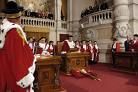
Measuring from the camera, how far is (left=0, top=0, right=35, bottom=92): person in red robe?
2.54m

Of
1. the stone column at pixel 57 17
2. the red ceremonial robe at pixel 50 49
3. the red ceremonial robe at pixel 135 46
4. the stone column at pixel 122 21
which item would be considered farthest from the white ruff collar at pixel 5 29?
the stone column at pixel 57 17

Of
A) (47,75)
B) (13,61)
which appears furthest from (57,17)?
(13,61)

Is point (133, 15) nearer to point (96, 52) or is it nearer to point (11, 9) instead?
point (96, 52)

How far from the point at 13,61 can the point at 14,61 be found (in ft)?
0.06

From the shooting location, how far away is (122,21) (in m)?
11.3

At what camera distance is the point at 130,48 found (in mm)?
9523

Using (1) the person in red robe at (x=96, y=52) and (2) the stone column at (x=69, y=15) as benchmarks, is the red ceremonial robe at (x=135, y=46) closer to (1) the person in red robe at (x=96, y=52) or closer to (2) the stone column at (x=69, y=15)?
(1) the person in red robe at (x=96, y=52)

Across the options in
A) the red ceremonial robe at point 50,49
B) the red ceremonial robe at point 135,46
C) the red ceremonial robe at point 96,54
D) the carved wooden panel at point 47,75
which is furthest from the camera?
the red ceremonial robe at point 96,54

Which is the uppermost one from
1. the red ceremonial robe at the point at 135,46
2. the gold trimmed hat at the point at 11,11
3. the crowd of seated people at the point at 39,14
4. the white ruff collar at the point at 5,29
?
the crowd of seated people at the point at 39,14

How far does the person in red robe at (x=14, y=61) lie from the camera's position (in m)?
2.54

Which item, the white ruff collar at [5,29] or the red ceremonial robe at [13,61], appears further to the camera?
the white ruff collar at [5,29]

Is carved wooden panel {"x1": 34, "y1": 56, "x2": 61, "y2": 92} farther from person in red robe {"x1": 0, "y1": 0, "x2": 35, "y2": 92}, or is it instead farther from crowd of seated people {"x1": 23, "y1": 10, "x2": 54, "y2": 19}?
crowd of seated people {"x1": 23, "y1": 10, "x2": 54, "y2": 19}

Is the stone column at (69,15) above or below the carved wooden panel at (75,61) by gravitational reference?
above

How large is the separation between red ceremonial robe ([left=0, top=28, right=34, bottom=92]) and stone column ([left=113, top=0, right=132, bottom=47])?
364 inches
